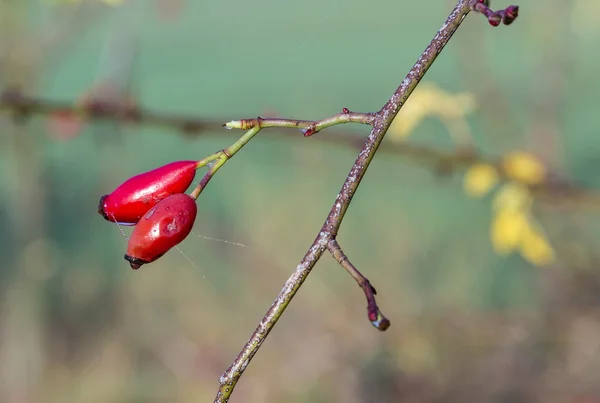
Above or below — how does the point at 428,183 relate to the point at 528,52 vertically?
below

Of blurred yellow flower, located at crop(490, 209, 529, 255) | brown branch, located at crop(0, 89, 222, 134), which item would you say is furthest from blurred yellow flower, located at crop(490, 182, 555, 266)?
brown branch, located at crop(0, 89, 222, 134)

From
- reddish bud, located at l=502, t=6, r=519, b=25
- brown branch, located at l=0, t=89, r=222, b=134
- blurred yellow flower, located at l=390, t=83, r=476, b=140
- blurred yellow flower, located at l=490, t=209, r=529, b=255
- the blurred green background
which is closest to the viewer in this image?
reddish bud, located at l=502, t=6, r=519, b=25

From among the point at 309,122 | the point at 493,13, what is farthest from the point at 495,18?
the point at 309,122

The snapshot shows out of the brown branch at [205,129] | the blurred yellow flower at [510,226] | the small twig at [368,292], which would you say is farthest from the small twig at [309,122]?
the blurred yellow flower at [510,226]

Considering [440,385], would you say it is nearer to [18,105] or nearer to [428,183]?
[428,183]

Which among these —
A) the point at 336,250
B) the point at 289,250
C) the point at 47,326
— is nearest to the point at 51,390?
the point at 47,326

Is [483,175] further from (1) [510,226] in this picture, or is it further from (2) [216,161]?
(2) [216,161]

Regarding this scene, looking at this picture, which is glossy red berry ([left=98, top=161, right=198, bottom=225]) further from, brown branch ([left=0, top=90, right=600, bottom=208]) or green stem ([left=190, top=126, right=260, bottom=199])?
brown branch ([left=0, top=90, right=600, bottom=208])
